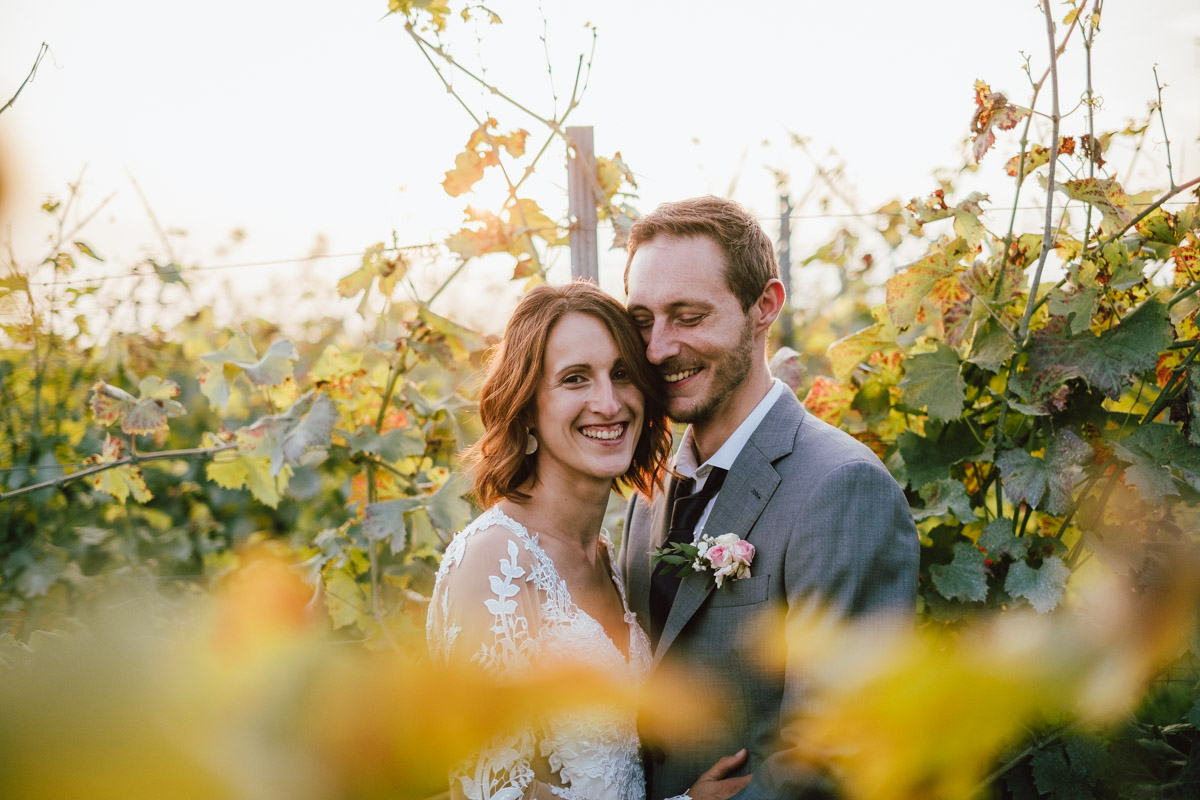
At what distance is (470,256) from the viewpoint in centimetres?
316

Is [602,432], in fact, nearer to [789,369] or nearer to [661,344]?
[661,344]

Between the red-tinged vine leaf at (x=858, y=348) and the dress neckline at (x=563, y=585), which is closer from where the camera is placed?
the dress neckline at (x=563, y=585)

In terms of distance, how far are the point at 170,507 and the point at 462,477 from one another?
2.08m

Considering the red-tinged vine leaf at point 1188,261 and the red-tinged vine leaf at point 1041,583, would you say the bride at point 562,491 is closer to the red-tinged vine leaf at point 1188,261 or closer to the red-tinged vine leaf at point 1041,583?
the red-tinged vine leaf at point 1041,583

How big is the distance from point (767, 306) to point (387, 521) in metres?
1.40

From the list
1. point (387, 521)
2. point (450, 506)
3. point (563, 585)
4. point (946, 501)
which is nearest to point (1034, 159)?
point (946, 501)

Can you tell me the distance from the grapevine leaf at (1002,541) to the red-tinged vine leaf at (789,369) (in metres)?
0.78

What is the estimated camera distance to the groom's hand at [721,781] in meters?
1.99

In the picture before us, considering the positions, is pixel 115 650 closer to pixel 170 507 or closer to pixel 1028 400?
pixel 1028 400

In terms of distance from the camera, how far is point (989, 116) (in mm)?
2225

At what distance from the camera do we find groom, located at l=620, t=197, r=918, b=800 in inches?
77.0

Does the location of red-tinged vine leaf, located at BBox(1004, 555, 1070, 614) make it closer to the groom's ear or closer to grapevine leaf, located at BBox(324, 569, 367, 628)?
the groom's ear

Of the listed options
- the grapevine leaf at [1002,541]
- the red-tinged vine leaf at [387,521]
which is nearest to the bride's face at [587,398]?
the red-tinged vine leaf at [387,521]

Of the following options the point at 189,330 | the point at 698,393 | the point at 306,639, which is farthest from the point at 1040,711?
the point at 189,330
